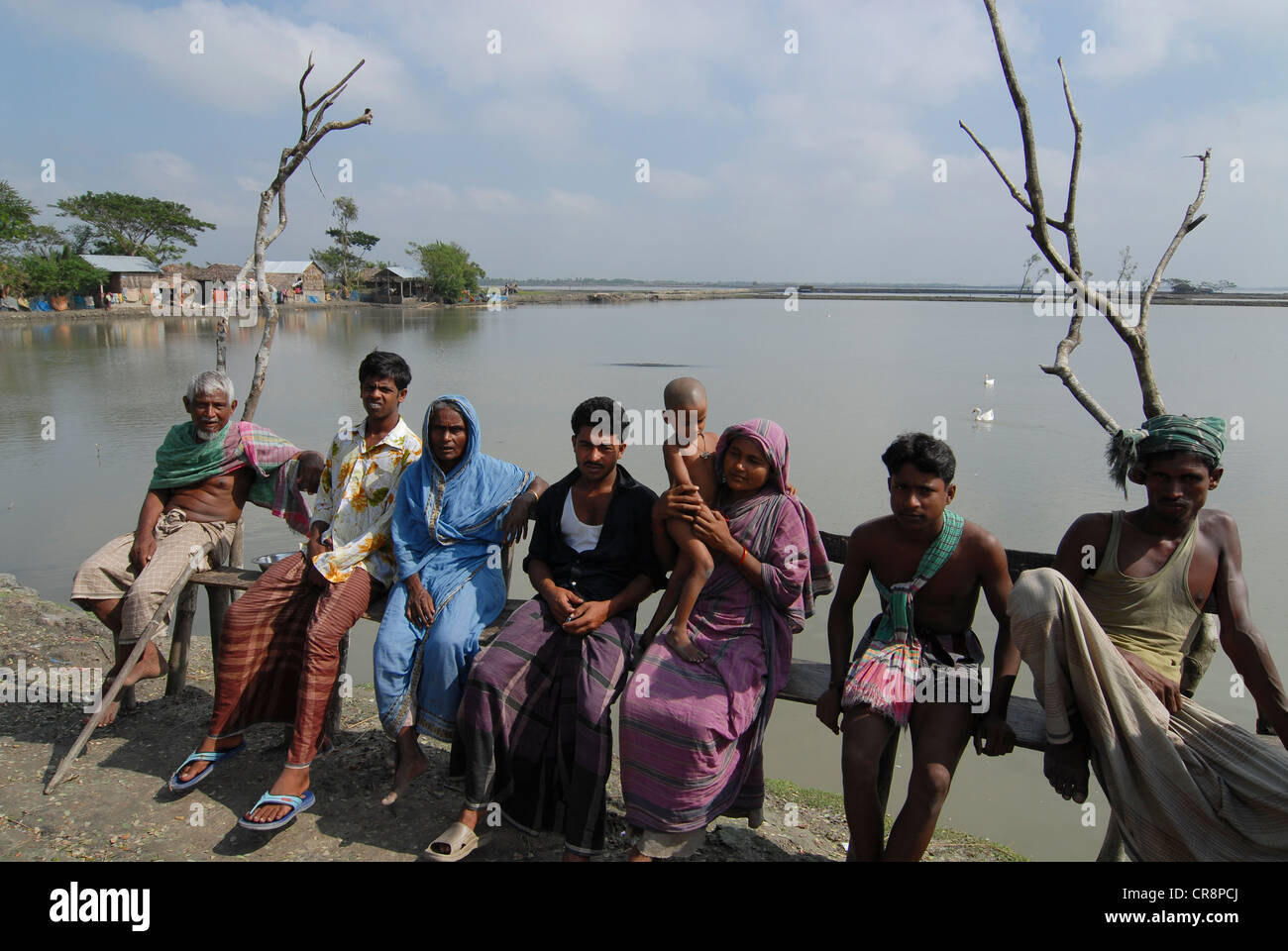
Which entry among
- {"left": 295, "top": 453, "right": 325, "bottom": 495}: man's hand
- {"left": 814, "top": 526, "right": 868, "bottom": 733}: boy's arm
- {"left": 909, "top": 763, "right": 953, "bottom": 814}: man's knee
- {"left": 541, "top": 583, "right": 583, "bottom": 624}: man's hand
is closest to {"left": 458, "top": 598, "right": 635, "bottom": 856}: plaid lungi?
{"left": 541, "top": 583, "right": 583, "bottom": 624}: man's hand

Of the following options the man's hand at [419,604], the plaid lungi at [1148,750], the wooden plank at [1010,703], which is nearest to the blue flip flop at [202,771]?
the man's hand at [419,604]

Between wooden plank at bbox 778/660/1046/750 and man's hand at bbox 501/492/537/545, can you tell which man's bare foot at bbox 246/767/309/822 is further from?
wooden plank at bbox 778/660/1046/750

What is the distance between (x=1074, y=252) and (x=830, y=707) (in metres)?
2.43

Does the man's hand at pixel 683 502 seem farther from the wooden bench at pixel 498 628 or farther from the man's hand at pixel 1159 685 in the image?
the man's hand at pixel 1159 685

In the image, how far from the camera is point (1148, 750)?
7.48 feet

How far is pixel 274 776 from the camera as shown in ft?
11.0

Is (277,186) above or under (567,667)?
above

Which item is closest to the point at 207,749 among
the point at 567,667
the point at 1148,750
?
the point at 567,667

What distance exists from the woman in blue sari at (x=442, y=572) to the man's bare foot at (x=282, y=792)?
1.00 ft

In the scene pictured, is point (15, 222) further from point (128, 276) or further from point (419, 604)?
point (419, 604)

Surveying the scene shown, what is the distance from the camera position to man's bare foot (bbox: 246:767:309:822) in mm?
2853

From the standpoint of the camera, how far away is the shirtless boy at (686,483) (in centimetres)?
278

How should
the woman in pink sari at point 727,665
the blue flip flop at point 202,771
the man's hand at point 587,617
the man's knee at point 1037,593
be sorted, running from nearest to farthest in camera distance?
the man's knee at point 1037,593
the woman in pink sari at point 727,665
the man's hand at point 587,617
the blue flip flop at point 202,771
